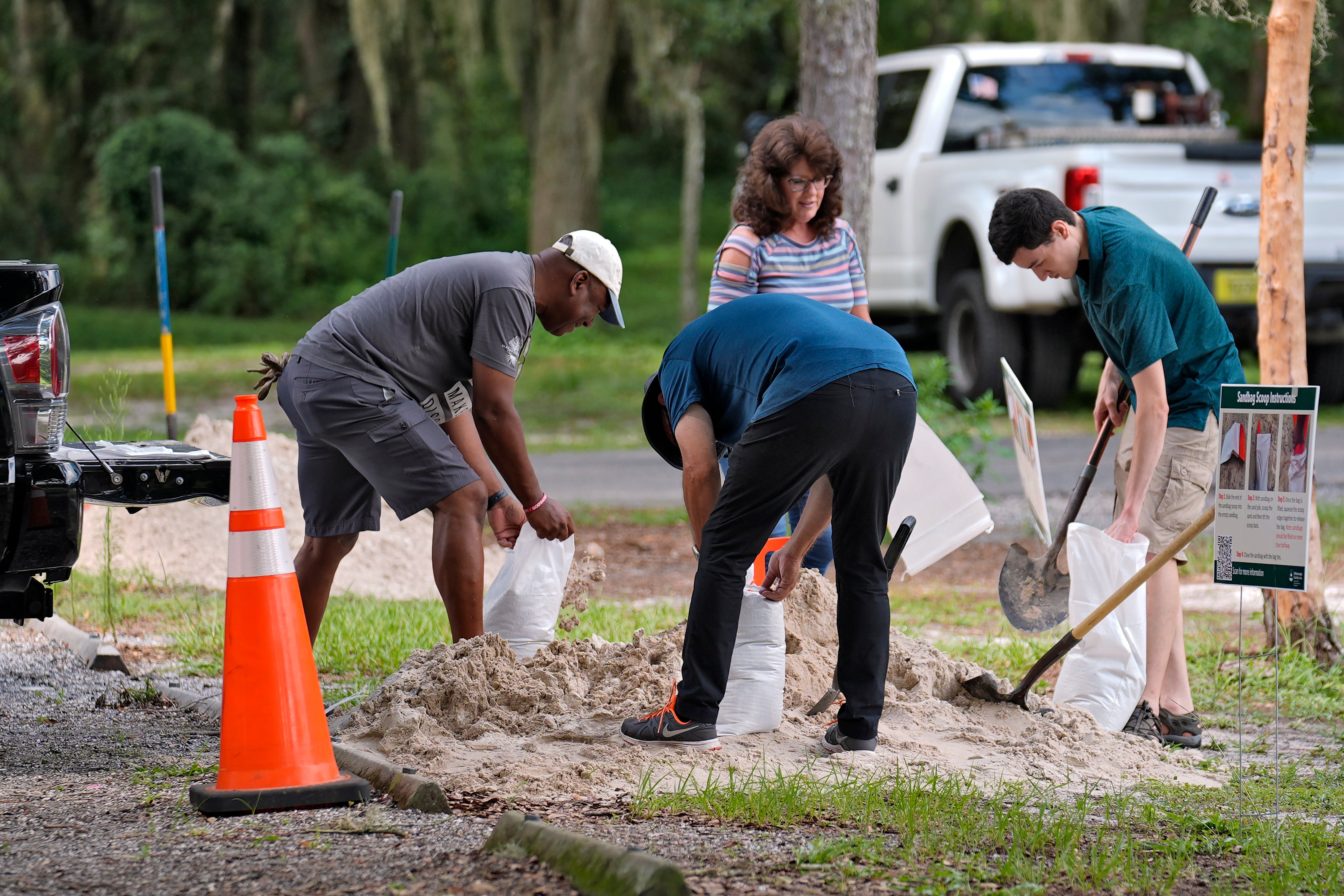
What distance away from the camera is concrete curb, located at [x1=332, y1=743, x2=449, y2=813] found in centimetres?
363

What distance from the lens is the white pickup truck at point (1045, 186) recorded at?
10500 mm

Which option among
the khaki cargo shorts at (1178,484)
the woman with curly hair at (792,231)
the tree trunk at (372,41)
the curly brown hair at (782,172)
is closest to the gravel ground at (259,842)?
the khaki cargo shorts at (1178,484)

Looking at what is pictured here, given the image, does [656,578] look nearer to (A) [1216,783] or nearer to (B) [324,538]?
(B) [324,538]

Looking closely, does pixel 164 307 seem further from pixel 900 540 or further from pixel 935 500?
pixel 900 540

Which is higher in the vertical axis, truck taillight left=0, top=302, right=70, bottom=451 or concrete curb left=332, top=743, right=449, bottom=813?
truck taillight left=0, top=302, right=70, bottom=451

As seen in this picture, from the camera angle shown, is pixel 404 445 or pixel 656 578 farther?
pixel 656 578

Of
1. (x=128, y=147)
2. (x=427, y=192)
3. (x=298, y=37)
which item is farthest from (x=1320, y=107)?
(x=128, y=147)

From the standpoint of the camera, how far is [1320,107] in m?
26.3

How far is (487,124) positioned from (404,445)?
29442 mm

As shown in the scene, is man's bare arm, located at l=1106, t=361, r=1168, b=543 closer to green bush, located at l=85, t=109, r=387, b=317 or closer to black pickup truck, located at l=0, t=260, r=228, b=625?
black pickup truck, located at l=0, t=260, r=228, b=625

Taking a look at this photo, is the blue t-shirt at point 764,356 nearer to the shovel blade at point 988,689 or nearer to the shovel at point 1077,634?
the shovel at point 1077,634

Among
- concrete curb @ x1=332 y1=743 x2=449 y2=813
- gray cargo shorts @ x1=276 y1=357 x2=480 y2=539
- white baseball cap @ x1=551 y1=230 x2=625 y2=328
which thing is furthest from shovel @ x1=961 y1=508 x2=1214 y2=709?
concrete curb @ x1=332 y1=743 x2=449 y2=813

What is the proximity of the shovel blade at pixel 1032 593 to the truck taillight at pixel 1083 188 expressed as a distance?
5.49 meters

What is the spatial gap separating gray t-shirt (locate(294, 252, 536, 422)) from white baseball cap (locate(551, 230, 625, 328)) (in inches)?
5.7
